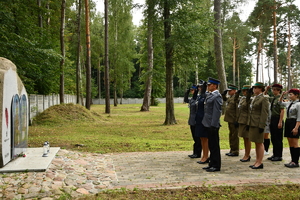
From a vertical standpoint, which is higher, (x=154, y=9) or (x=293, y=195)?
(x=154, y=9)

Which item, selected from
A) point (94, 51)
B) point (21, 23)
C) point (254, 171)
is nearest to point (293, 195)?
point (254, 171)

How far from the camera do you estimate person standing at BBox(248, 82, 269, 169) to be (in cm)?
601

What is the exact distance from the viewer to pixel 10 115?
5531 mm

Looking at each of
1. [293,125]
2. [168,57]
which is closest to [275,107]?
[293,125]

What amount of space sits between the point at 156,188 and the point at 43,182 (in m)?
1.95

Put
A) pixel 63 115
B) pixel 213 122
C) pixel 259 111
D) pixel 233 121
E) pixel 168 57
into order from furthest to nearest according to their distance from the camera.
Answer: pixel 63 115 < pixel 168 57 < pixel 233 121 < pixel 259 111 < pixel 213 122

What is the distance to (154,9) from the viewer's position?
15.0 metres

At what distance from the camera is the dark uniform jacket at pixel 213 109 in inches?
233

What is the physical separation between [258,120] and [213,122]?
1057 mm

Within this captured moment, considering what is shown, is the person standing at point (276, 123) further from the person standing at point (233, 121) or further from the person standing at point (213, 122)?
the person standing at point (213, 122)

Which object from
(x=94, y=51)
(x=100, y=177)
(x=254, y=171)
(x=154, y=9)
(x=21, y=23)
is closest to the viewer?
(x=100, y=177)

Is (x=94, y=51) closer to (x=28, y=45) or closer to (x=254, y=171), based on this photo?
(x=28, y=45)

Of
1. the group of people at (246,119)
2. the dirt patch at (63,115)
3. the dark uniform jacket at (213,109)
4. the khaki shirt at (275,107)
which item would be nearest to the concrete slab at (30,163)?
the group of people at (246,119)

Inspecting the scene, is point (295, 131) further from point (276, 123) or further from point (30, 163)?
point (30, 163)
